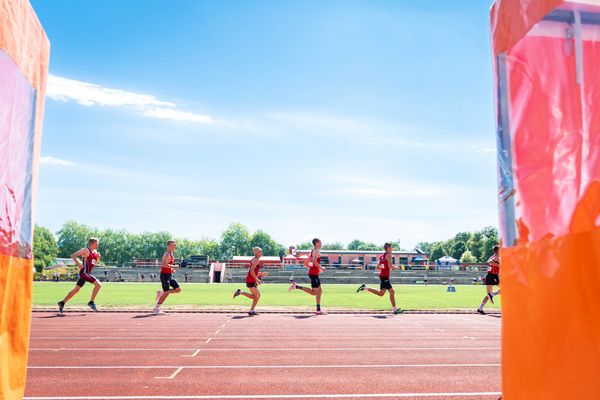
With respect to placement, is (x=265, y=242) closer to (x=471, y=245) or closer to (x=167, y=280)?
(x=471, y=245)

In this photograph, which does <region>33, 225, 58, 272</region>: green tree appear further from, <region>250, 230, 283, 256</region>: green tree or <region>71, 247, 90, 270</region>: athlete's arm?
<region>71, 247, 90, 270</region>: athlete's arm

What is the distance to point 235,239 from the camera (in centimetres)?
16788

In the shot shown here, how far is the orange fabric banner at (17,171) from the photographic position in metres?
2.37

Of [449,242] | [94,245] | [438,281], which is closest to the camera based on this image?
[94,245]

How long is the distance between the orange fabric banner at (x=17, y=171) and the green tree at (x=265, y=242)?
16219 centimetres

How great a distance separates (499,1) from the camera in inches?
98.4

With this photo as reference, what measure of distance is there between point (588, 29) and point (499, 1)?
688mm

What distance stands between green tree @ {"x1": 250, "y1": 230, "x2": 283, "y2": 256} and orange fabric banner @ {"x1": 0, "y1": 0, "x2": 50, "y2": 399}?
532 ft

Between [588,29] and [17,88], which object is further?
[17,88]

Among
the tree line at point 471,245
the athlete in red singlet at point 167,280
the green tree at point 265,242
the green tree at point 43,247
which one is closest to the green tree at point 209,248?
the green tree at point 265,242

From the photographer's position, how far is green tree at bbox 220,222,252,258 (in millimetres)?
167113

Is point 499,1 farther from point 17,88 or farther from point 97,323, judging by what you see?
point 97,323

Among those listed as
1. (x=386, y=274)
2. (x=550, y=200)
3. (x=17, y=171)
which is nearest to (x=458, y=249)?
(x=386, y=274)

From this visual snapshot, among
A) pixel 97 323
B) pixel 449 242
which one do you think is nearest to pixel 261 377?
pixel 97 323
